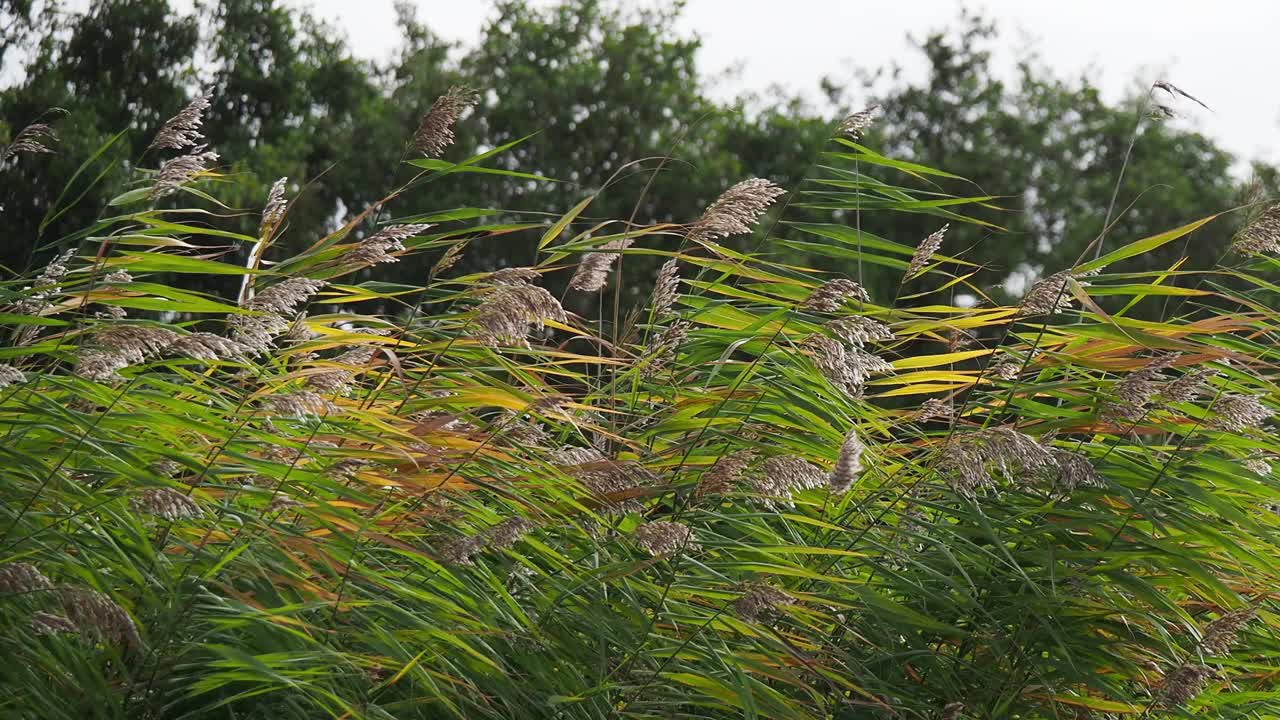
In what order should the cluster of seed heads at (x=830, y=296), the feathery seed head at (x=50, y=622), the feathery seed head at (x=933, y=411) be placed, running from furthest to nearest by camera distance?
the feathery seed head at (x=933, y=411)
the cluster of seed heads at (x=830, y=296)
the feathery seed head at (x=50, y=622)

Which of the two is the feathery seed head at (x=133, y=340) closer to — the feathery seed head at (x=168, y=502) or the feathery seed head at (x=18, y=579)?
the feathery seed head at (x=168, y=502)

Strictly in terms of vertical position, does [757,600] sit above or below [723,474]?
below

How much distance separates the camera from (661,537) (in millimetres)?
2326

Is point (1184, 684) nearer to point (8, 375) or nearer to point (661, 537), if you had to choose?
point (661, 537)

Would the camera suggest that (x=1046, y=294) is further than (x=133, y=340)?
Yes

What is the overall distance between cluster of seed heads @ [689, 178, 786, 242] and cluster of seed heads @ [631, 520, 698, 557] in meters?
0.71

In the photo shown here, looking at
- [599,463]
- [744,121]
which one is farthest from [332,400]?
[744,121]

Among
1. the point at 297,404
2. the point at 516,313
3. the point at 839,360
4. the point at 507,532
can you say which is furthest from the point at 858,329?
the point at 297,404

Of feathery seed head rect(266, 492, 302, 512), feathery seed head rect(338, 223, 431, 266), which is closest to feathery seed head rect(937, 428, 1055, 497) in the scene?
feathery seed head rect(338, 223, 431, 266)

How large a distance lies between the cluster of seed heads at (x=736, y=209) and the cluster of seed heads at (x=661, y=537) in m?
0.71

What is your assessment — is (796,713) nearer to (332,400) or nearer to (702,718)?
(702,718)

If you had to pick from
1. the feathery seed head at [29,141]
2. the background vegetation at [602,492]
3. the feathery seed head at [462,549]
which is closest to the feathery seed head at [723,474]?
the background vegetation at [602,492]

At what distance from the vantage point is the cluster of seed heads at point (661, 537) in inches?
91.3

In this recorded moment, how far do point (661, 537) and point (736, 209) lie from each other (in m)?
0.81
